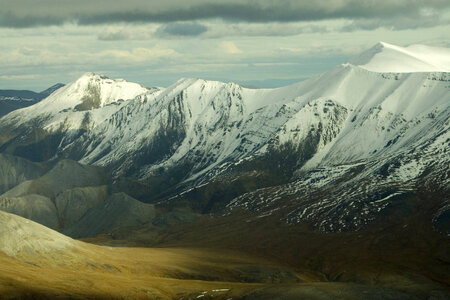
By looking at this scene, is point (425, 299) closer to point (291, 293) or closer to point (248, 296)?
point (291, 293)

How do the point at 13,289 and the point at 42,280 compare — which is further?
the point at 42,280

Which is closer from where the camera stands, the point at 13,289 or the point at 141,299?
the point at 13,289

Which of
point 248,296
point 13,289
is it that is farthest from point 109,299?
point 248,296

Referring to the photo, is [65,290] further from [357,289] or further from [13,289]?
[357,289]

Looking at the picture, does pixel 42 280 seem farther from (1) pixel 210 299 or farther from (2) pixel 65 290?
(1) pixel 210 299

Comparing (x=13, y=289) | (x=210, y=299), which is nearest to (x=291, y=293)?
(x=210, y=299)

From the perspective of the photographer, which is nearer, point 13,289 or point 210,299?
point 13,289

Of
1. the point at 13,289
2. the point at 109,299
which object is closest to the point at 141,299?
the point at 109,299
